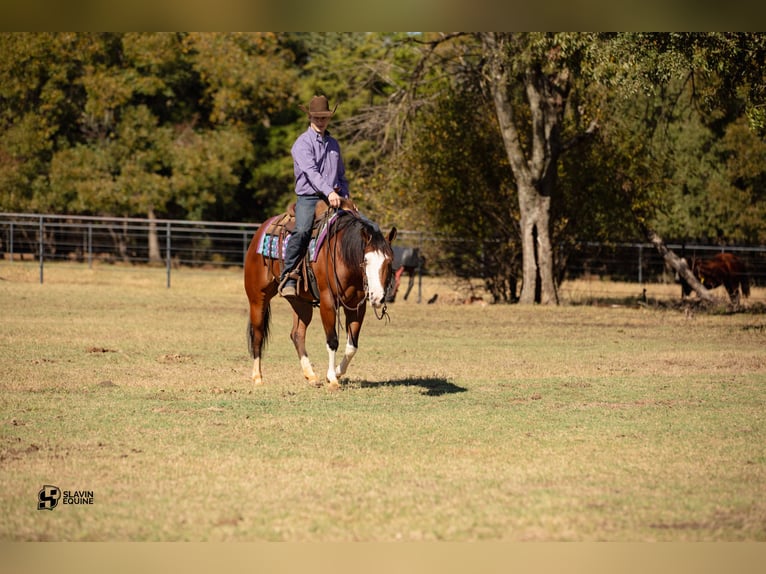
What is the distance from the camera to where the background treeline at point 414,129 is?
69.5ft

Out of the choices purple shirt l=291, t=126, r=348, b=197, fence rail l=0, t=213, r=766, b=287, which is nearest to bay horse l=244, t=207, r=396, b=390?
purple shirt l=291, t=126, r=348, b=197

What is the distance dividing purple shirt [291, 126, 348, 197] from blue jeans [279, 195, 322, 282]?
10 centimetres

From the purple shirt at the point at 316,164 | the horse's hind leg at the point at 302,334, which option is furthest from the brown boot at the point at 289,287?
the purple shirt at the point at 316,164

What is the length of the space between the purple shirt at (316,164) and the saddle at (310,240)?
0.68ft

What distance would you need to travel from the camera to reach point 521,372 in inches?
495

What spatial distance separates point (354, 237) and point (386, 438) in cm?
250

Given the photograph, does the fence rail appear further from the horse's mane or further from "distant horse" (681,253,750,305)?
the horse's mane

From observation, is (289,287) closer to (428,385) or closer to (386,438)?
(428,385)

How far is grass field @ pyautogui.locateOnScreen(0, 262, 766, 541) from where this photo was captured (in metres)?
5.75

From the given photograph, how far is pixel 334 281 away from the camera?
10180 millimetres

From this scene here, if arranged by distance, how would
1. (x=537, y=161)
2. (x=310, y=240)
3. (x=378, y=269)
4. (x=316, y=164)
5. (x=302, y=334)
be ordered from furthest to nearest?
(x=537, y=161), (x=302, y=334), (x=310, y=240), (x=316, y=164), (x=378, y=269)

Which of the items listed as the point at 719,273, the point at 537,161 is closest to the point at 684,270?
the point at 719,273

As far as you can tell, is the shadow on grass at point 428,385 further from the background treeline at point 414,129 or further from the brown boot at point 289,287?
the background treeline at point 414,129

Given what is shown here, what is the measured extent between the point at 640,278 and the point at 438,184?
23.6 feet
